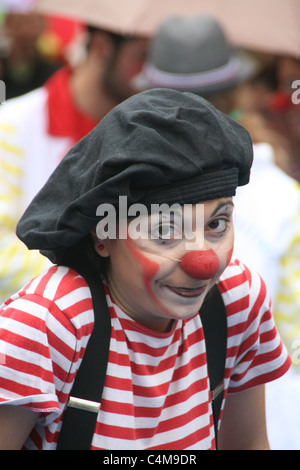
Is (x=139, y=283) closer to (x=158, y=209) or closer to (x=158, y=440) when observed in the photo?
(x=158, y=209)

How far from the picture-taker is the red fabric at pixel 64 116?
3.84m

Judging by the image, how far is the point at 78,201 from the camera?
5.51 feet

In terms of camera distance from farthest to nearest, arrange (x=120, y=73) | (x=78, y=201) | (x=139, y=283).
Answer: (x=120, y=73)
(x=139, y=283)
(x=78, y=201)

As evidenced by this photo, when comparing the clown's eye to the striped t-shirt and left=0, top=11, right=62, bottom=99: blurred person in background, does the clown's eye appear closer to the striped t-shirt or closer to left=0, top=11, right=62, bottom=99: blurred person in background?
the striped t-shirt

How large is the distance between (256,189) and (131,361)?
4.46 ft

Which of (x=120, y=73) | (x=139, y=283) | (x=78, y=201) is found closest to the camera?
(x=78, y=201)

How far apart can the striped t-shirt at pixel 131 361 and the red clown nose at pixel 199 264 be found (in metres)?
0.22

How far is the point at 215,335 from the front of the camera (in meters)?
1.97

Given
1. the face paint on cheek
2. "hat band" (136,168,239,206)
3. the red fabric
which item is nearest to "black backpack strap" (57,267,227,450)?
the face paint on cheek

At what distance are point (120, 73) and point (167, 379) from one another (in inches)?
93.6

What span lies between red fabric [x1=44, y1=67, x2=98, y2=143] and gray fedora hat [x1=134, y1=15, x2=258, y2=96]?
1.31 ft

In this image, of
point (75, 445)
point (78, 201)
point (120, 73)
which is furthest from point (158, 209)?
point (120, 73)

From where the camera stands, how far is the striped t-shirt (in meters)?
1.69

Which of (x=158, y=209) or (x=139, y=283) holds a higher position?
(x=158, y=209)
